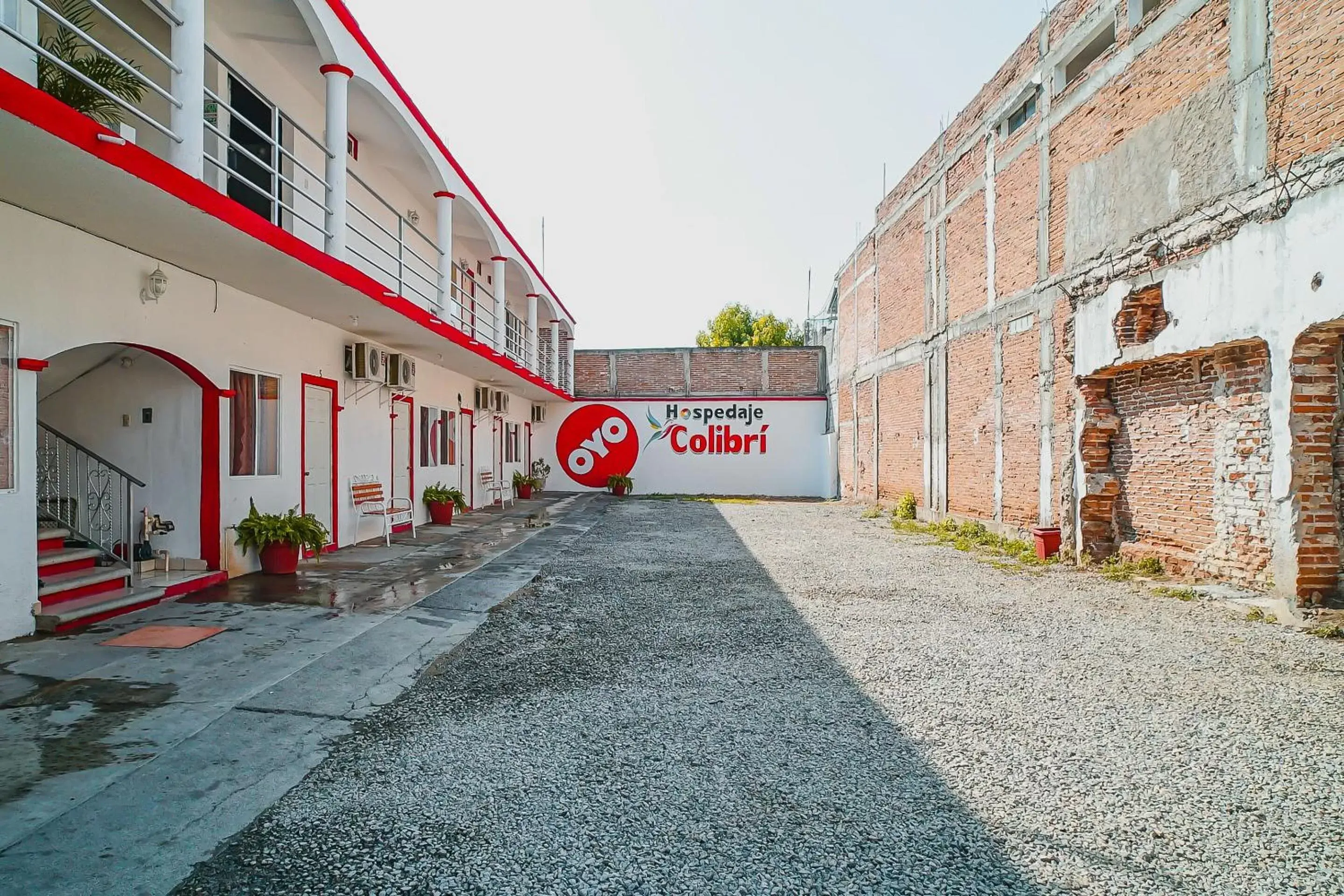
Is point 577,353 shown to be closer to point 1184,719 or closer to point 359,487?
point 359,487

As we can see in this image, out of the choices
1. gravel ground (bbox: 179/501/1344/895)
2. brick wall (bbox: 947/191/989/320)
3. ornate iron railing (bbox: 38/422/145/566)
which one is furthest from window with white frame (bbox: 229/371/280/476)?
brick wall (bbox: 947/191/989/320)

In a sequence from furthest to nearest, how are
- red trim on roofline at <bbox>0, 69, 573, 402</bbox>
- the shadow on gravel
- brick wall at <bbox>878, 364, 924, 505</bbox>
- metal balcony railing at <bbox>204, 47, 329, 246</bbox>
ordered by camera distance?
brick wall at <bbox>878, 364, 924, 505</bbox> → metal balcony railing at <bbox>204, 47, 329, 246</bbox> → red trim on roofline at <bbox>0, 69, 573, 402</bbox> → the shadow on gravel

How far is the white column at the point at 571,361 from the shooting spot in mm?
23781

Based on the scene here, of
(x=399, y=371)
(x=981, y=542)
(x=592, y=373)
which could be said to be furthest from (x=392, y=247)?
(x=592, y=373)

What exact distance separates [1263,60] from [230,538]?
10.9m

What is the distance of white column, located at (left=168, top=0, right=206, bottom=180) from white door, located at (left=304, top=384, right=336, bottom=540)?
4437 mm

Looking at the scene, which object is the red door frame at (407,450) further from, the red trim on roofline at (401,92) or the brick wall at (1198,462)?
the brick wall at (1198,462)

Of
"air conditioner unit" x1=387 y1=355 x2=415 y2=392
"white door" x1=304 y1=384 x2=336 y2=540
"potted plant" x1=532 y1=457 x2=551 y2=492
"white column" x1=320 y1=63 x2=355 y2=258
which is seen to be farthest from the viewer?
"potted plant" x1=532 y1=457 x2=551 y2=492

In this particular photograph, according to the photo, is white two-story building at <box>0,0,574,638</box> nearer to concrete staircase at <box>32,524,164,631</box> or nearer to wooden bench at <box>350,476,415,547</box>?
concrete staircase at <box>32,524,164,631</box>

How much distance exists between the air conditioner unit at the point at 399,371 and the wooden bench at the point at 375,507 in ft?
4.91

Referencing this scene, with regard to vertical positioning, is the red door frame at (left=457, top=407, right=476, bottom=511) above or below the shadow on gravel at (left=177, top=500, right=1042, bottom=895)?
above

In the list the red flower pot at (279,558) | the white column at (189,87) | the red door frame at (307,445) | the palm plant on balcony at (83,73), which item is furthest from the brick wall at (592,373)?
the white column at (189,87)

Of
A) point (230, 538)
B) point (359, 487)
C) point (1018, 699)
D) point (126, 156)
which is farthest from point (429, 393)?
point (1018, 699)

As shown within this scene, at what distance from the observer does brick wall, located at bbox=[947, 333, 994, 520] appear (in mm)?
11781
